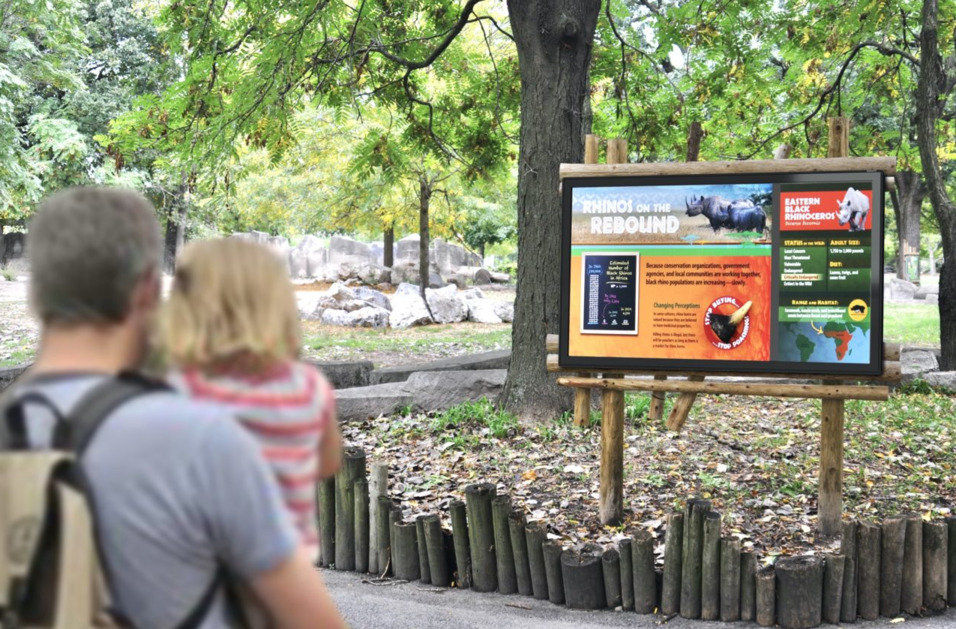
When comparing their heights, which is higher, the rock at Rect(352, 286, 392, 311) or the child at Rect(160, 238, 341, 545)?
the rock at Rect(352, 286, 392, 311)

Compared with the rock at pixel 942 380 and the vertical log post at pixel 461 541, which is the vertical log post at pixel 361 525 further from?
the rock at pixel 942 380

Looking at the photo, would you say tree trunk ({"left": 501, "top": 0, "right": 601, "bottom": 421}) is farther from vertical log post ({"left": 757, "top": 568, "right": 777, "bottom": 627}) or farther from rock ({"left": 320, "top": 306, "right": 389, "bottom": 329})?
rock ({"left": 320, "top": 306, "right": 389, "bottom": 329})

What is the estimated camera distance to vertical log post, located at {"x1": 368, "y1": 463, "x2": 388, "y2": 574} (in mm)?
5633

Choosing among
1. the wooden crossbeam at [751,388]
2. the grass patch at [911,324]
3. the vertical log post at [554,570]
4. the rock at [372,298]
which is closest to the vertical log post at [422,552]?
the vertical log post at [554,570]

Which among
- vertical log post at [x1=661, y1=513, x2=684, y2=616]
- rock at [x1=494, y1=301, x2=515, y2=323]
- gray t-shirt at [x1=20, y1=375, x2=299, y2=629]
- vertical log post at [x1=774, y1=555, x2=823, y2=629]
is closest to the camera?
gray t-shirt at [x1=20, y1=375, x2=299, y2=629]

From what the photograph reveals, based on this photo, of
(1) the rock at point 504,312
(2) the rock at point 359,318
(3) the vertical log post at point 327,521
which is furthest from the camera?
(1) the rock at point 504,312

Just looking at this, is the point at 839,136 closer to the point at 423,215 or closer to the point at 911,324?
the point at 423,215

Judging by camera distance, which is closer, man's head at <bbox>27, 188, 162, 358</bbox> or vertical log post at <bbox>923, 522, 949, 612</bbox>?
man's head at <bbox>27, 188, 162, 358</bbox>

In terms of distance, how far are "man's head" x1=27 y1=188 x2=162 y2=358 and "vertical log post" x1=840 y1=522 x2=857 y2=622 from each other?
175 inches

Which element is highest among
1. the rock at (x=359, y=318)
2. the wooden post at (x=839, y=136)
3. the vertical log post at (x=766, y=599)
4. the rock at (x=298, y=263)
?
the rock at (x=298, y=263)

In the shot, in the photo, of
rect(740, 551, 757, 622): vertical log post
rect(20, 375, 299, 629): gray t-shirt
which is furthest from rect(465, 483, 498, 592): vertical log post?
rect(20, 375, 299, 629): gray t-shirt

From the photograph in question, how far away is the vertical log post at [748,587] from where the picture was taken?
191 inches

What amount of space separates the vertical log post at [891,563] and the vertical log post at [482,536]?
213cm

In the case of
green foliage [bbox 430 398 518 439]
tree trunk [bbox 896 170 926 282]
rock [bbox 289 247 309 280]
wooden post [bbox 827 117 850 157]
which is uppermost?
tree trunk [bbox 896 170 926 282]
